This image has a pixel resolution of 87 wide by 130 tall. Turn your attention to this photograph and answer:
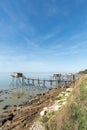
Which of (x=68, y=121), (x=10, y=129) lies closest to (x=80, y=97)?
(x=68, y=121)

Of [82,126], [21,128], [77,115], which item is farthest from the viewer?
[21,128]

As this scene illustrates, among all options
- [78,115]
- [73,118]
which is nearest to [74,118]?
[73,118]

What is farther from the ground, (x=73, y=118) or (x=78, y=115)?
(x=78, y=115)

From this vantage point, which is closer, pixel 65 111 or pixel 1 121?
pixel 65 111

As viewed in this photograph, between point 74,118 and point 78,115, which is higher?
point 78,115

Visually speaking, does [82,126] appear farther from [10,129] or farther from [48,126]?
[10,129]

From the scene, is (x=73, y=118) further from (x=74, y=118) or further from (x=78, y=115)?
(x=78, y=115)

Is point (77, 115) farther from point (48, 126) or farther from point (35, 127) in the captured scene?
point (35, 127)

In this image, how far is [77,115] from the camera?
10578 mm

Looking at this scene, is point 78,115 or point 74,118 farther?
point 78,115

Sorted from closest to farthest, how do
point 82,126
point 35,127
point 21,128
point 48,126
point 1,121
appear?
point 82,126 → point 48,126 → point 35,127 → point 21,128 → point 1,121

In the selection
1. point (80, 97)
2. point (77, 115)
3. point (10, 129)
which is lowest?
point (10, 129)

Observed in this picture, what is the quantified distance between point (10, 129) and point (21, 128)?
3.53 feet

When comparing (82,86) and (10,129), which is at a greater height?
(82,86)
